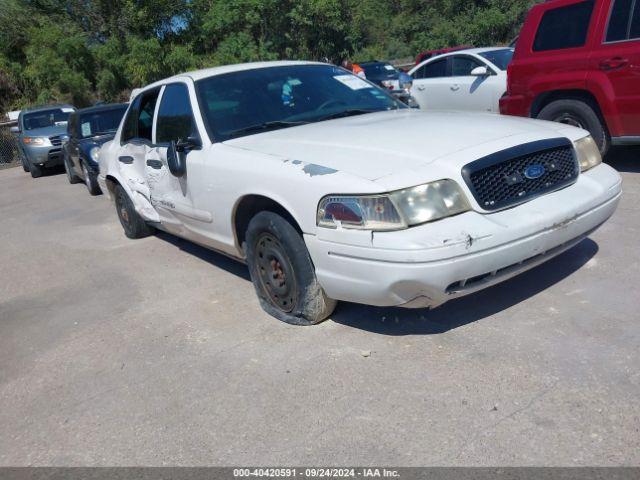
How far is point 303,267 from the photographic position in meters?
3.61

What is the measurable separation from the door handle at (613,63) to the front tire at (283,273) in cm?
439

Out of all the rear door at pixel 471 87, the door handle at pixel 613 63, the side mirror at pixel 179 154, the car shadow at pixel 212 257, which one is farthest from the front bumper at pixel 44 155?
the door handle at pixel 613 63

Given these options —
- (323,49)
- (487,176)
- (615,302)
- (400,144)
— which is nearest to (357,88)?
(400,144)

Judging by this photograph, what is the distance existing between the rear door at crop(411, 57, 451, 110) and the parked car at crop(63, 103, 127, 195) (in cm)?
530

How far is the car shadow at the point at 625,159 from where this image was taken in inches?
284

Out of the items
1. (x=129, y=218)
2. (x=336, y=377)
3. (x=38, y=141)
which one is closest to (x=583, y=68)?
(x=336, y=377)

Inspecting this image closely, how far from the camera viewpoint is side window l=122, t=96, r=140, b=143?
5868mm

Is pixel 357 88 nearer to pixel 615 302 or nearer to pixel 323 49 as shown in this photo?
pixel 615 302

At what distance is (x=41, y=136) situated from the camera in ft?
45.5

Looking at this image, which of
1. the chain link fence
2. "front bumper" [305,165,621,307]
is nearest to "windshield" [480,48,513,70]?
"front bumper" [305,165,621,307]

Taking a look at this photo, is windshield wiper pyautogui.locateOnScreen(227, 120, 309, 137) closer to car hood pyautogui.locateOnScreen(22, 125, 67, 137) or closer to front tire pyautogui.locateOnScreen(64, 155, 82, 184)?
front tire pyautogui.locateOnScreen(64, 155, 82, 184)

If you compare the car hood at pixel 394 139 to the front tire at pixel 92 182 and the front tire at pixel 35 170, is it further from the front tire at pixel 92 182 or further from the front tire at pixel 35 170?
the front tire at pixel 35 170

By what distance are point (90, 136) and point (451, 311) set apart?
28.0ft

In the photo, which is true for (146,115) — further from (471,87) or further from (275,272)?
(471,87)
